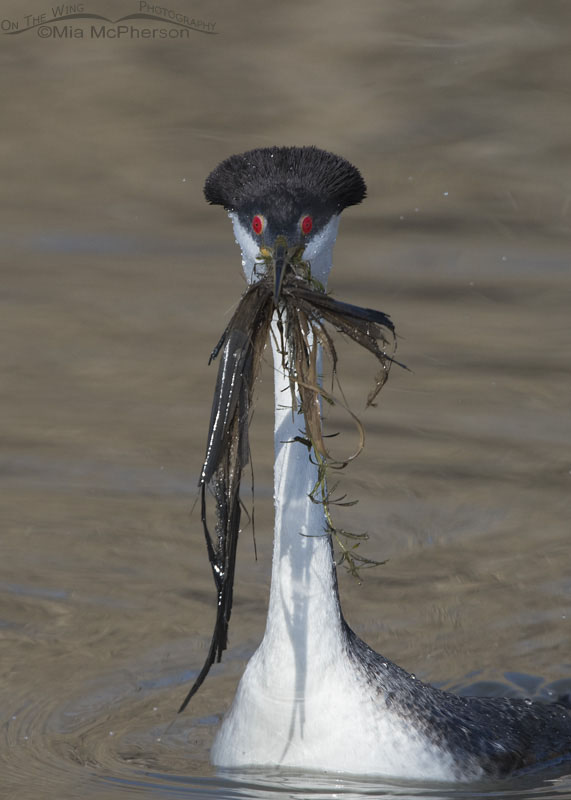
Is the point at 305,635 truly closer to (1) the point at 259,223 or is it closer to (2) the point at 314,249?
(2) the point at 314,249

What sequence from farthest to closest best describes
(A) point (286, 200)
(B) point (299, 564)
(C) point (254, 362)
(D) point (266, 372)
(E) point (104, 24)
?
(E) point (104, 24), (D) point (266, 372), (B) point (299, 564), (A) point (286, 200), (C) point (254, 362)

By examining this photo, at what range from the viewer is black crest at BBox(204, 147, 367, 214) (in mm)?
4793

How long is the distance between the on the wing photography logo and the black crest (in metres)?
9.53

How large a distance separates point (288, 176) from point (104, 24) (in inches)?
389

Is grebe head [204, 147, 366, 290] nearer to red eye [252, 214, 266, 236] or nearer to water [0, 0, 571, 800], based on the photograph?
red eye [252, 214, 266, 236]

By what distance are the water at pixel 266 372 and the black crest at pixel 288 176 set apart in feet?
6.61

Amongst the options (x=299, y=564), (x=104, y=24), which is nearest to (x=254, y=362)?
(x=299, y=564)

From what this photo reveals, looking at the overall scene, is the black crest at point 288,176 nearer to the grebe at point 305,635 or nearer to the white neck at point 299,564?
the grebe at point 305,635

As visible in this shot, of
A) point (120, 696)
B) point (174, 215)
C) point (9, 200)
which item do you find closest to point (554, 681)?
point (120, 696)

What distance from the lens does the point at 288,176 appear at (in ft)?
15.9

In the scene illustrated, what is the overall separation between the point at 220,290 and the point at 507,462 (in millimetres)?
2978

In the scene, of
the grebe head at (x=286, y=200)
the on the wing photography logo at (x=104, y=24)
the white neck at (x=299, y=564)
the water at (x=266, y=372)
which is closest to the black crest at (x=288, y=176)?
the grebe head at (x=286, y=200)

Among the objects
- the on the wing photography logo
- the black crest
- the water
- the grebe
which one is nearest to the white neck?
the grebe

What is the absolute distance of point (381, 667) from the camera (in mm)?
5219
